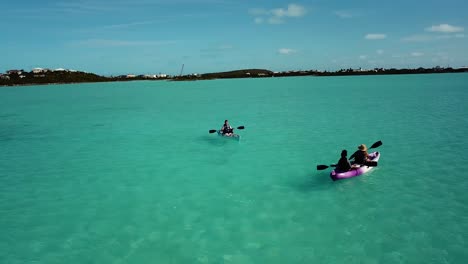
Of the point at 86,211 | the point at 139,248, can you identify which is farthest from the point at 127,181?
the point at 139,248

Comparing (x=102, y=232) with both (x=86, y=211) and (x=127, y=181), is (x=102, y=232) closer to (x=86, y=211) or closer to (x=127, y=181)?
(x=86, y=211)

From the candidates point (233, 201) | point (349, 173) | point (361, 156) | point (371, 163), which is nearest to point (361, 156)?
point (361, 156)

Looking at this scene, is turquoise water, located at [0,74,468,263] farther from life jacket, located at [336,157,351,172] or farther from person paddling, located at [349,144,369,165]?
person paddling, located at [349,144,369,165]

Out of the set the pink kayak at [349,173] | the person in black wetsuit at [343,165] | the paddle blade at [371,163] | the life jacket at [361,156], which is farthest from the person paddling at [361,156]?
the person in black wetsuit at [343,165]

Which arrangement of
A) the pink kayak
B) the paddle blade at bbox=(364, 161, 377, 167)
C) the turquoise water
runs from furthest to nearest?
the paddle blade at bbox=(364, 161, 377, 167) → the pink kayak → the turquoise water

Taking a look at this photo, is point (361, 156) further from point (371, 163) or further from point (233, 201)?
point (233, 201)

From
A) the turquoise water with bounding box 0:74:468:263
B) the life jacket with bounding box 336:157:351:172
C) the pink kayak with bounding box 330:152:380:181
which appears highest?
the life jacket with bounding box 336:157:351:172

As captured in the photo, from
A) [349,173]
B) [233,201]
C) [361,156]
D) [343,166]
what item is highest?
[361,156]

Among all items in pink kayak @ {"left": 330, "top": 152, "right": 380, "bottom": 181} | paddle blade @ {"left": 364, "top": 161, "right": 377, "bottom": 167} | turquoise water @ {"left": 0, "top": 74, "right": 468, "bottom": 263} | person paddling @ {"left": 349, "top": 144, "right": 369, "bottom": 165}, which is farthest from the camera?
person paddling @ {"left": 349, "top": 144, "right": 369, "bottom": 165}

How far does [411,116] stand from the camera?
44.5 m

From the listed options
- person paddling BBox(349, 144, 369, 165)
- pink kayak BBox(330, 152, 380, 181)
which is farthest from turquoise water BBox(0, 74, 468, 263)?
person paddling BBox(349, 144, 369, 165)

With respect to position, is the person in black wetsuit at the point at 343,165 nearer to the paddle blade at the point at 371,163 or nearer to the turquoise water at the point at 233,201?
the turquoise water at the point at 233,201

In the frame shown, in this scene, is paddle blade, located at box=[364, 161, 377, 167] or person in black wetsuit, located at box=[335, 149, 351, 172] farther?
paddle blade, located at box=[364, 161, 377, 167]

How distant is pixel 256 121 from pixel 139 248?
108ft
